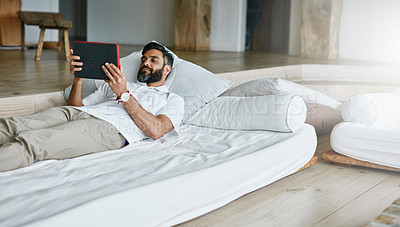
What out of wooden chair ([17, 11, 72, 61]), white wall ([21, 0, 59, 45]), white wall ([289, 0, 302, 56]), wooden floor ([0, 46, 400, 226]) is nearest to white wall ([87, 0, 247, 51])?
white wall ([289, 0, 302, 56])

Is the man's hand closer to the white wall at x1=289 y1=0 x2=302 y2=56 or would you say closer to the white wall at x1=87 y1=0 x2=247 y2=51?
the white wall at x1=289 y1=0 x2=302 y2=56

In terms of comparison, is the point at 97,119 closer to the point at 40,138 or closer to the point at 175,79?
the point at 40,138

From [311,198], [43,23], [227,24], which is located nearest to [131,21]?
[227,24]

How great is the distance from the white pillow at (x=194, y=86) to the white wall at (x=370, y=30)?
3514mm

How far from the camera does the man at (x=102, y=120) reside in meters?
1.98

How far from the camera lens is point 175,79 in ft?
9.97

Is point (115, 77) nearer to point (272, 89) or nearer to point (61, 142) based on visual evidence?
point (61, 142)

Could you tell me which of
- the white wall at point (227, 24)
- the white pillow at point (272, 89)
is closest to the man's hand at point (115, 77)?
the white pillow at point (272, 89)

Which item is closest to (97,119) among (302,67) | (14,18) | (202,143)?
(202,143)

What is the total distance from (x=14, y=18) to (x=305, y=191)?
5828 millimetres

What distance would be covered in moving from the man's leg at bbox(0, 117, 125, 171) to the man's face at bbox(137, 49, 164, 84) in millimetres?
508

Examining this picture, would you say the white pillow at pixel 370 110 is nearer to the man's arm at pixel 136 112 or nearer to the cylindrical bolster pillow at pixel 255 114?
the cylindrical bolster pillow at pixel 255 114

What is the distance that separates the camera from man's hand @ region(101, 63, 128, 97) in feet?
7.70

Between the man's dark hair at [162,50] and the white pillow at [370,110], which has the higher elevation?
the man's dark hair at [162,50]
